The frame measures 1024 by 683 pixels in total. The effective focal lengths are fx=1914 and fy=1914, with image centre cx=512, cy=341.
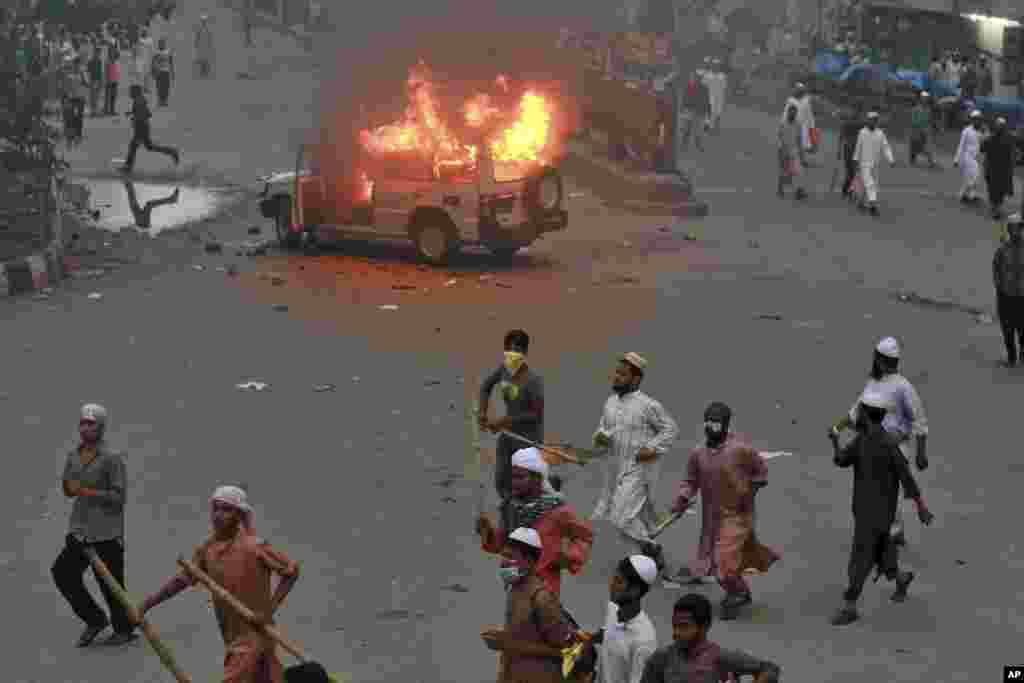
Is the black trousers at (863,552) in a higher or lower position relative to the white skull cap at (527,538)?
lower

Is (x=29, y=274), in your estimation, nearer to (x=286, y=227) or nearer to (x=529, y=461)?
(x=286, y=227)

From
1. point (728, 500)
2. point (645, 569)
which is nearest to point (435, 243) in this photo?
point (728, 500)

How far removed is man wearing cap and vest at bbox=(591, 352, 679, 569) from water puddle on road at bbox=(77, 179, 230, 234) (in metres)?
14.6

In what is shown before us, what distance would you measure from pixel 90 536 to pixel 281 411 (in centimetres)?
544

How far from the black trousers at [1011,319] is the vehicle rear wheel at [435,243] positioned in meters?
7.04

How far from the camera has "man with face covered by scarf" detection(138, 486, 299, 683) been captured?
775 centimetres

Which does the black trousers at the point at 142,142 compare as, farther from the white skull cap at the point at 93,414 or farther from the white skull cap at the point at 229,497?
the white skull cap at the point at 229,497

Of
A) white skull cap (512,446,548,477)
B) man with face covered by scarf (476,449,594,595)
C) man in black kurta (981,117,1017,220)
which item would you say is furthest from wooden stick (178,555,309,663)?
man in black kurta (981,117,1017,220)

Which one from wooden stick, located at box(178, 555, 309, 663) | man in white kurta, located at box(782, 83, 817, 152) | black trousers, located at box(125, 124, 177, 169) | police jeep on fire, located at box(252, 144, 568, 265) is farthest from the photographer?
man in white kurta, located at box(782, 83, 817, 152)

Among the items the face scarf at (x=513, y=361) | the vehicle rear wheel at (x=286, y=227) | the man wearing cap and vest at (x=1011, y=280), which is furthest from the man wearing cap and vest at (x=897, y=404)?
the vehicle rear wheel at (x=286, y=227)

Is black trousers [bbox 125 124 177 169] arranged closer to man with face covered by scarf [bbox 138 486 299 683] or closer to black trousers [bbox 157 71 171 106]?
black trousers [bbox 157 71 171 106]

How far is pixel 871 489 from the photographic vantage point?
1009 cm

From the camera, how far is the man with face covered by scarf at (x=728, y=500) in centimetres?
1025

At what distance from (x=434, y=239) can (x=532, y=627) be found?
15252 millimetres
